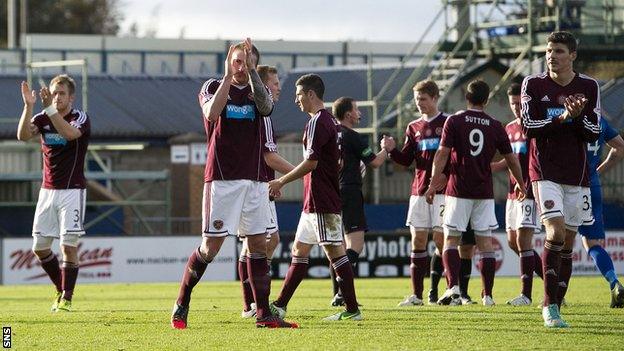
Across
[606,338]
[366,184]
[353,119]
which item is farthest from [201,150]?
[606,338]

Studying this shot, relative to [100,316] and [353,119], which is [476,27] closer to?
[353,119]

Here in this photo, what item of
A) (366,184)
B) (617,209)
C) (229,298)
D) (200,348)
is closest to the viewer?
(200,348)

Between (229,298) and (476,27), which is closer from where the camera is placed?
(229,298)

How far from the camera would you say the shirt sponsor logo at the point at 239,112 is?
1194cm

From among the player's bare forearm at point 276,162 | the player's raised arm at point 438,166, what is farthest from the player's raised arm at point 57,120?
the player's raised arm at point 438,166

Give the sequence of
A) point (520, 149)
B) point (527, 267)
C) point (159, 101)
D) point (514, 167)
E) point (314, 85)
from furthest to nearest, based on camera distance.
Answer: point (159, 101) < point (520, 149) < point (527, 267) < point (514, 167) < point (314, 85)

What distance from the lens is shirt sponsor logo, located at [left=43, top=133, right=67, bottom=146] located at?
49.7 ft

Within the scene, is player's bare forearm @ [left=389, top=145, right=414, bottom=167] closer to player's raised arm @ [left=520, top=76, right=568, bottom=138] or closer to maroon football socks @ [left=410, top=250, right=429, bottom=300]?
maroon football socks @ [left=410, top=250, right=429, bottom=300]

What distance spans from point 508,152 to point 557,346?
4.99 m

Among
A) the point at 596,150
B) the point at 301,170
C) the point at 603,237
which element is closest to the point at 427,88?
the point at 596,150

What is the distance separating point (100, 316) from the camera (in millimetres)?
13836

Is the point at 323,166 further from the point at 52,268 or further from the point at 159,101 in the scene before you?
the point at 159,101

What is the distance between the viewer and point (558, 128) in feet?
39.6

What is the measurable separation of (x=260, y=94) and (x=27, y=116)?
11.7 feet
